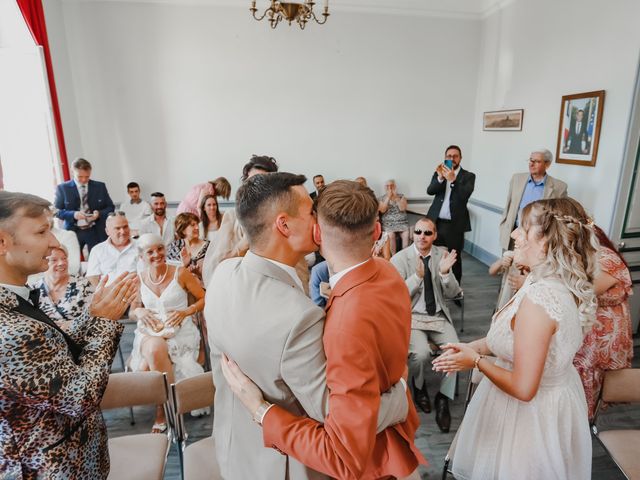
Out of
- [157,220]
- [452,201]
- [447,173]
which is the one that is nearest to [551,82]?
Result: [447,173]

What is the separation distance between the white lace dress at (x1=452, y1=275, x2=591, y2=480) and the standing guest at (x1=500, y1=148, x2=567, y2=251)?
10.2 feet

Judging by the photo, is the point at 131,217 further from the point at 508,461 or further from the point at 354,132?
the point at 508,461

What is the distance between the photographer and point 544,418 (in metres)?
1.67

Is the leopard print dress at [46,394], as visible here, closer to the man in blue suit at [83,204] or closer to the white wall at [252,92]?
the man in blue suit at [83,204]

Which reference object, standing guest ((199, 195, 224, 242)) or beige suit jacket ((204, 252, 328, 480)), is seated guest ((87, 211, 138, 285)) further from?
beige suit jacket ((204, 252, 328, 480))

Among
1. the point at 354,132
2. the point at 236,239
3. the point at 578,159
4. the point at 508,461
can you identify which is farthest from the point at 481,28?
the point at 508,461

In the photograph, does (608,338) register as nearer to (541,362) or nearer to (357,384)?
(541,362)

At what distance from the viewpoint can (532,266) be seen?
5.48 ft

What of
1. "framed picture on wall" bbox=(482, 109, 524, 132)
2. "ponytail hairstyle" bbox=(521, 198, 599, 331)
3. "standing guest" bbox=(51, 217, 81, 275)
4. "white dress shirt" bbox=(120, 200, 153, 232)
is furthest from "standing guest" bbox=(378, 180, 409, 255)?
"ponytail hairstyle" bbox=(521, 198, 599, 331)

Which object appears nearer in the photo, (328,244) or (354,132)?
(328,244)

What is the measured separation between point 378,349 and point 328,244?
1.03ft

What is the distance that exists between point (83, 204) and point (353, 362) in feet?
16.3

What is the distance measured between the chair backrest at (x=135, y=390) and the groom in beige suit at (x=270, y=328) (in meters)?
0.93

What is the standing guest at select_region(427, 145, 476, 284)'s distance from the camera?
5.02 m
